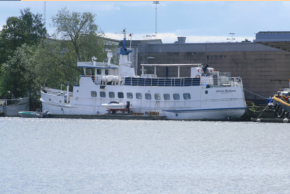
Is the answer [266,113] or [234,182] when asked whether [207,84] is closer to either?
[266,113]

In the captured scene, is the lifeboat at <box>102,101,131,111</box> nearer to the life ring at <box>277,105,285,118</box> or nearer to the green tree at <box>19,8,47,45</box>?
the life ring at <box>277,105,285,118</box>

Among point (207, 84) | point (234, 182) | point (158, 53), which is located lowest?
point (234, 182)

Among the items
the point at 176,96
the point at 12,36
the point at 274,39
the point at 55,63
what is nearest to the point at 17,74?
the point at 55,63

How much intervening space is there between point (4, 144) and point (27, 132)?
970 centimetres

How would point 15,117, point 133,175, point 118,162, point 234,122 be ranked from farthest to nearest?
point 15,117 → point 234,122 → point 118,162 → point 133,175

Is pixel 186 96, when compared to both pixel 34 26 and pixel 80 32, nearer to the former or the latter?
pixel 80 32

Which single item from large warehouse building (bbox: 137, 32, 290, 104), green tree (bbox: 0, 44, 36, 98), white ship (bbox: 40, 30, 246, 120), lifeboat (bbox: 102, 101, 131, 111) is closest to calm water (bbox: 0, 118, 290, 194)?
white ship (bbox: 40, 30, 246, 120)

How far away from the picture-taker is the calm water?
23.8 m

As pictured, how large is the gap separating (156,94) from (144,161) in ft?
88.2

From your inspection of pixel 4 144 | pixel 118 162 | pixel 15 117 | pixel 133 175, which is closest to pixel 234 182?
pixel 133 175

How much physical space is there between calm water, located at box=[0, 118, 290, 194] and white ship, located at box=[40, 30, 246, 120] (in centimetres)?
497

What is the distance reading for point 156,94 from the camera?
188 feet

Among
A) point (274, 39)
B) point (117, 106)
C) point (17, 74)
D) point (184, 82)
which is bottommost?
point (117, 106)

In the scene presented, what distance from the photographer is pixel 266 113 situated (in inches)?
2185
